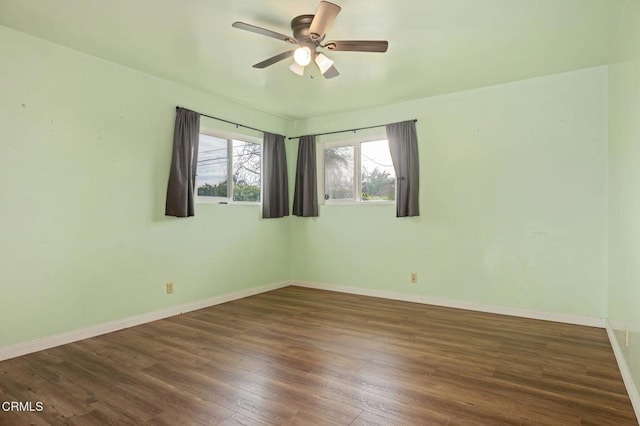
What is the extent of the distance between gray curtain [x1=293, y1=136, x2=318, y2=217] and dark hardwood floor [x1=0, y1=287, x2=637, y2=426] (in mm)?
1951

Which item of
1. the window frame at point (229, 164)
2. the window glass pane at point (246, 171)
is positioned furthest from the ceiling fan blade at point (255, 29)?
the window glass pane at point (246, 171)

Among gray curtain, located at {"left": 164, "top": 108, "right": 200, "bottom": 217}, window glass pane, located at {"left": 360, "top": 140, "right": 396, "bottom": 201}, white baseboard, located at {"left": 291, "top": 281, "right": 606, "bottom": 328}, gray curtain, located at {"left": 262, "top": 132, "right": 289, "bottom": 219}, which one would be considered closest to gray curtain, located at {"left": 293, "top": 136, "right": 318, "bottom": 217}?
gray curtain, located at {"left": 262, "top": 132, "right": 289, "bottom": 219}

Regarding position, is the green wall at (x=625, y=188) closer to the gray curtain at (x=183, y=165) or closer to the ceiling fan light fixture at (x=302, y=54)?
the ceiling fan light fixture at (x=302, y=54)

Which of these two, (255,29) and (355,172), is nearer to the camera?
(255,29)

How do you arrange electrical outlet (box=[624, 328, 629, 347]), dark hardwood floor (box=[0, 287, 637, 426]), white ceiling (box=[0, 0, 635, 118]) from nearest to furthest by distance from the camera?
dark hardwood floor (box=[0, 287, 637, 426]) < electrical outlet (box=[624, 328, 629, 347]) < white ceiling (box=[0, 0, 635, 118])

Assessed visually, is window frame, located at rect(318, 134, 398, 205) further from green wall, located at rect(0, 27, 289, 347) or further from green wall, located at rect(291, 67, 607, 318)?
green wall, located at rect(0, 27, 289, 347)

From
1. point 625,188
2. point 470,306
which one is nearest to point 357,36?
point 625,188

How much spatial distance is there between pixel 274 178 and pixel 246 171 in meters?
0.44

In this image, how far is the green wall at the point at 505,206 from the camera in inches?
138

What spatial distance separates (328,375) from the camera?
2.41 metres

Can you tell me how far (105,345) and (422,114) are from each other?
417 centimetres

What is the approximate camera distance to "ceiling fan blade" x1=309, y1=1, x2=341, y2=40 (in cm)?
213

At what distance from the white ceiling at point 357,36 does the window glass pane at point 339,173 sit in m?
1.27

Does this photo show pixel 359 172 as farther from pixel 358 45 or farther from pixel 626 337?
pixel 626 337
